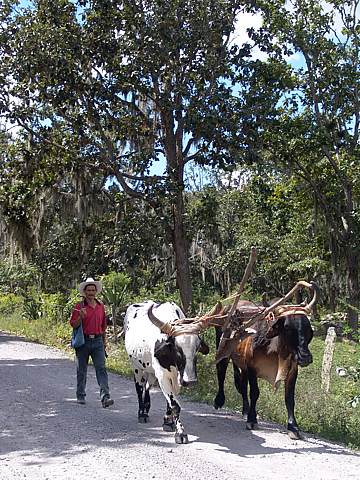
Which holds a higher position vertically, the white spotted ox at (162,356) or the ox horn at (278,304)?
the ox horn at (278,304)

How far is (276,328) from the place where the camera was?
27.2ft

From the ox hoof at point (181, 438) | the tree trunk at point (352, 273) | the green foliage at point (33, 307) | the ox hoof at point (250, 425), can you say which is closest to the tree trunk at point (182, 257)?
the ox hoof at point (250, 425)

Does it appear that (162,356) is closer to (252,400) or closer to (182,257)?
(252,400)

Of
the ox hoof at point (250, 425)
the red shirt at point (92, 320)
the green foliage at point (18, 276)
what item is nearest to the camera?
the ox hoof at point (250, 425)

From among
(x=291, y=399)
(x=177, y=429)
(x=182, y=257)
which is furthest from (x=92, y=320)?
(x=182, y=257)

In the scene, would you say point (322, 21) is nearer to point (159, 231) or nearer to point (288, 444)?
point (159, 231)

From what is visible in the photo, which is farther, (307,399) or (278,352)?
(307,399)

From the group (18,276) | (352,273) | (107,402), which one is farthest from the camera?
(18,276)

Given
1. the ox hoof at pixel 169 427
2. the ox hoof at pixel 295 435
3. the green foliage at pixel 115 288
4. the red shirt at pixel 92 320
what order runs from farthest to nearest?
1. the green foliage at pixel 115 288
2. the red shirt at pixel 92 320
3. the ox hoof at pixel 169 427
4. the ox hoof at pixel 295 435

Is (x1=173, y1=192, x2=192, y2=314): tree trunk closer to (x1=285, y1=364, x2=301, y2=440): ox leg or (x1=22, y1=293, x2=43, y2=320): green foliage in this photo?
(x1=285, y1=364, x2=301, y2=440): ox leg

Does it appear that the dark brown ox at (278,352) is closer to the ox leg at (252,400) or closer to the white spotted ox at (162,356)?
the ox leg at (252,400)

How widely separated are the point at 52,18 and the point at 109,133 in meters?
3.03

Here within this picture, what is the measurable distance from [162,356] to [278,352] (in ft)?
5.14

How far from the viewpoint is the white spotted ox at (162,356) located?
745 centimetres
